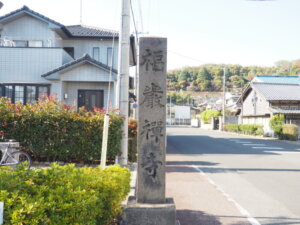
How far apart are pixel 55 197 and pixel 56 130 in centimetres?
738

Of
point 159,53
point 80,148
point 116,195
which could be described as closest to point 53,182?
point 116,195

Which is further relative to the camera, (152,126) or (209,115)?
(209,115)

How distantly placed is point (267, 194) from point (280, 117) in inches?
1023

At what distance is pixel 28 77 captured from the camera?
1594cm

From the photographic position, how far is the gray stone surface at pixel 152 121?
4.68 m

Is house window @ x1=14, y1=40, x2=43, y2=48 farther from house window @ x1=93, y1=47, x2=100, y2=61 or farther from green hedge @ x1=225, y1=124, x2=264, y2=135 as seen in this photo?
green hedge @ x1=225, y1=124, x2=264, y2=135

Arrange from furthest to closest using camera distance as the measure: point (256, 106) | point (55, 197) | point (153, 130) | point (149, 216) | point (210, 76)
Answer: point (210, 76), point (256, 106), point (153, 130), point (149, 216), point (55, 197)

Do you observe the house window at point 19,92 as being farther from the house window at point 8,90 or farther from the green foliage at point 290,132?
the green foliage at point 290,132

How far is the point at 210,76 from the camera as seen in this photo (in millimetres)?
115562

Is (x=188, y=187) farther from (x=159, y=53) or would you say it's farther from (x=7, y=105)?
(x=7, y=105)

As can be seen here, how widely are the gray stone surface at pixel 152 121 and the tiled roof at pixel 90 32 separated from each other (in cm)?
1406

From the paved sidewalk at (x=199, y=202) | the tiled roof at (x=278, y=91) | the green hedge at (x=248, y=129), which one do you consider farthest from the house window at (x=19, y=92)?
the green hedge at (x=248, y=129)

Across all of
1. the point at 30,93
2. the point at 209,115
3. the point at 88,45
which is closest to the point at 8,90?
the point at 30,93

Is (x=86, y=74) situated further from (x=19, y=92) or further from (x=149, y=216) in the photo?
(x=149, y=216)
